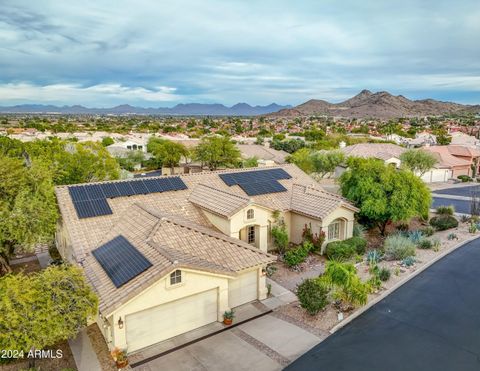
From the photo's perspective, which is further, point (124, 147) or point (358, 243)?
point (124, 147)

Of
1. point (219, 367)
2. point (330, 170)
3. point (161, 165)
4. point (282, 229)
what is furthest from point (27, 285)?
point (161, 165)

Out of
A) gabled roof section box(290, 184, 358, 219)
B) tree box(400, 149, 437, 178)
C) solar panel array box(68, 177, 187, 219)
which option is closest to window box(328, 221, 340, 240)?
gabled roof section box(290, 184, 358, 219)

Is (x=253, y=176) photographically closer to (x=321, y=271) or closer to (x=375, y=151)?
(x=321, y=271)

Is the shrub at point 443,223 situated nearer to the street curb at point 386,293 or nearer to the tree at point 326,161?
the street curb at point 386,293

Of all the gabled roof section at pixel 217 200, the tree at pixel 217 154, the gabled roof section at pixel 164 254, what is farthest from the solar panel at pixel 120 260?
the tree at pixel 217 154

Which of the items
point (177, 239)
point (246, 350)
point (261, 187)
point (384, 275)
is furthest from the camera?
point (261, 187)

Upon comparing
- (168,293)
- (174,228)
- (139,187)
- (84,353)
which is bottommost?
(84,353)

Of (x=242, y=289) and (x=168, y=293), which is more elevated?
(x=168, y=293)

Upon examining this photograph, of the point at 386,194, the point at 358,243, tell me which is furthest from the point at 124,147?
the point at 358,243
